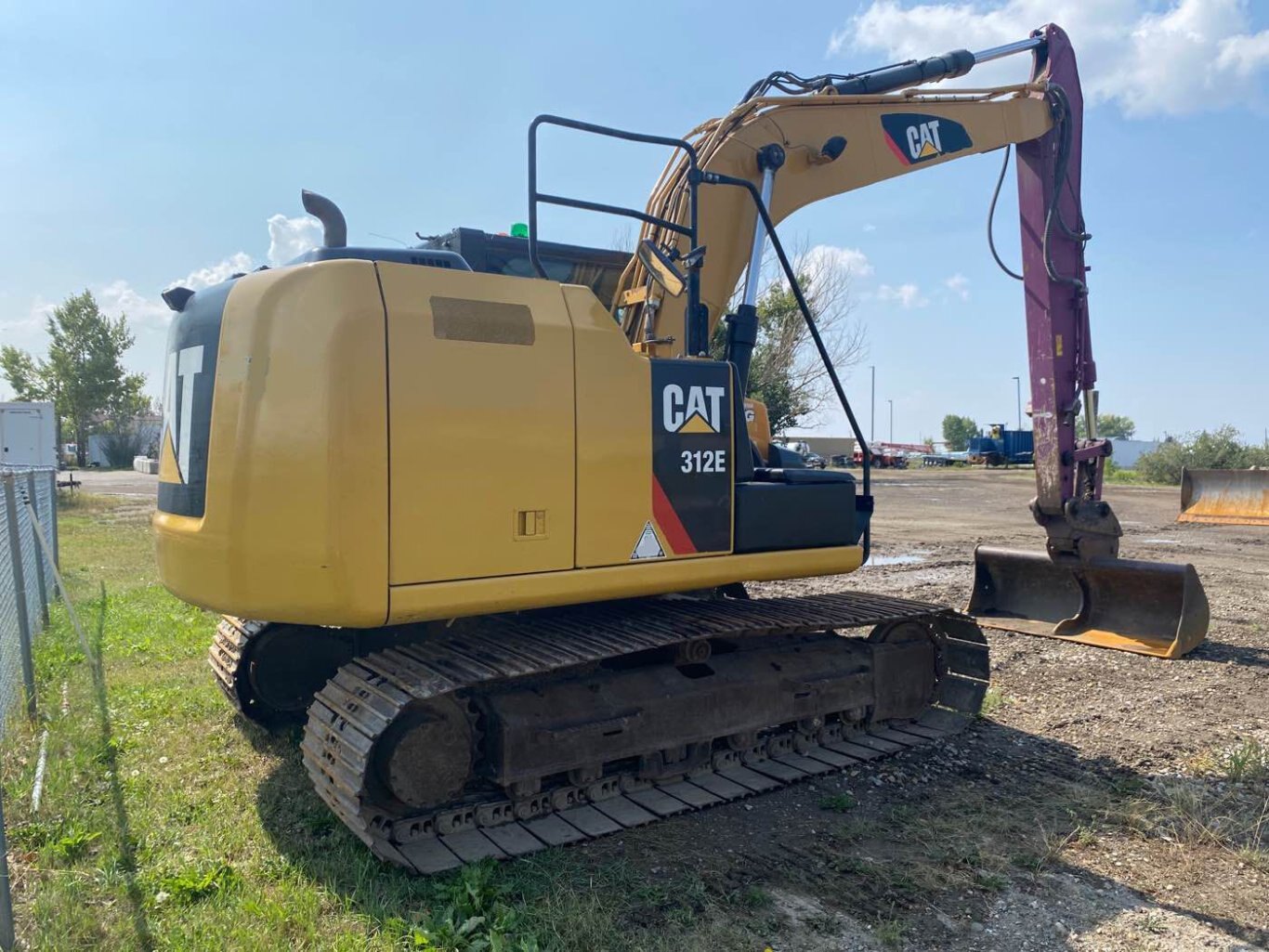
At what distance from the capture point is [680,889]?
3572 millimetres

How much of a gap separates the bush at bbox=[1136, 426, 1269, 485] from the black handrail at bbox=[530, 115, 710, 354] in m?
28.5

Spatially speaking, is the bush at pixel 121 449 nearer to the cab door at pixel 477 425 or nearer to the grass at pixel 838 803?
the cab door at pixel 477 425

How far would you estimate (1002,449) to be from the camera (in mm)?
52656

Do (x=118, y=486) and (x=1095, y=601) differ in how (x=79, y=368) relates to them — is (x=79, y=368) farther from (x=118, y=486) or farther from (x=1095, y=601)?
(x=1095, y=601)

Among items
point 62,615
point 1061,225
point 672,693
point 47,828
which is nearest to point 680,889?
point 672,693

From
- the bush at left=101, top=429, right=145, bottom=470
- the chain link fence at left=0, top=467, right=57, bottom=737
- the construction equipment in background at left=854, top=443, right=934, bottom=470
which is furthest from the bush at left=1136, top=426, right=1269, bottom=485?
the bush at left=101, top=429, right=145, bottom=470

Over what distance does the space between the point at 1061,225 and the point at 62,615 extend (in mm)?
9158

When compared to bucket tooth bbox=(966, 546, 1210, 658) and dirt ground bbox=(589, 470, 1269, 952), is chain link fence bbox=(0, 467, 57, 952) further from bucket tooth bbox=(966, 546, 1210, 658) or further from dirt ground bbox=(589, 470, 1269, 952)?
bucket tooth bbox=(966, 546, 1210, 658)

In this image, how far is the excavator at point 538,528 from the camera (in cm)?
350

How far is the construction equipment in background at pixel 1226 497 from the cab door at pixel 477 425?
17859 mm

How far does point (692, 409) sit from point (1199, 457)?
3292 cm

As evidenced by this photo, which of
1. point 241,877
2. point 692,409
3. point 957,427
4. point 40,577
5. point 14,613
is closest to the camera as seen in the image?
point 241,877

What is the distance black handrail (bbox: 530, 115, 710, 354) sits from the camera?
13.4 ft

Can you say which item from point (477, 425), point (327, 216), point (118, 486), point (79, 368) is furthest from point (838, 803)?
point (79, 368)
